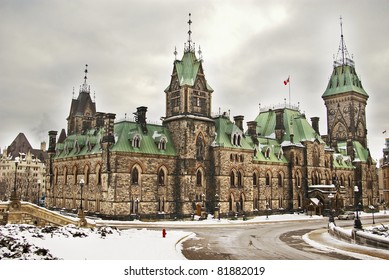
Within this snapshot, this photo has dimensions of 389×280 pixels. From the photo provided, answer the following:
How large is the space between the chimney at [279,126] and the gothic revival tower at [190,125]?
11.4m

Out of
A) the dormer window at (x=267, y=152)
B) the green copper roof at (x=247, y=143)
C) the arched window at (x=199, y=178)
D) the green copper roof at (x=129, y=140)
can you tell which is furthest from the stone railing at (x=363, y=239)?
the dormer window at (x=267, y=152)

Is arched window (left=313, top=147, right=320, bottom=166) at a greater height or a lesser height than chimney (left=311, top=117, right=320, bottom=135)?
lesser

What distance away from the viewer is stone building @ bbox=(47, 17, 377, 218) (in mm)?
32562

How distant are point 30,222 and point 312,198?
94.2ft

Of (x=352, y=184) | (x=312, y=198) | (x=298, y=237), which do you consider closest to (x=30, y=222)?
(x=298, y=237)

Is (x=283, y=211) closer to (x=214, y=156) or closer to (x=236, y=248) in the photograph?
(x=214, y=156)

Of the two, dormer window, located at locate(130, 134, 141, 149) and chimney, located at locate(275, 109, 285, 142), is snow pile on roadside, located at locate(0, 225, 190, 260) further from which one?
chimney, located at locate(275, 109, 285, 142)

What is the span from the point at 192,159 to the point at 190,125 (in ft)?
9.19

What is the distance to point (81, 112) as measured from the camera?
44.4 metres

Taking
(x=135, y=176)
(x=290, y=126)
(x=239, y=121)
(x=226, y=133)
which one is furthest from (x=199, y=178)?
(x=290, y=126)

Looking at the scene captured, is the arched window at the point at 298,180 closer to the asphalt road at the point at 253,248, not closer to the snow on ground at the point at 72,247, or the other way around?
the asphalt road at the point at 253,248

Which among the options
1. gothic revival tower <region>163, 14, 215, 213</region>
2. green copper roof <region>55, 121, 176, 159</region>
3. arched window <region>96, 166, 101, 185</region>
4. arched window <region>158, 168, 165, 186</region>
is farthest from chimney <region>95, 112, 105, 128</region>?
arched window <region>158, 168, 165, 186</region>

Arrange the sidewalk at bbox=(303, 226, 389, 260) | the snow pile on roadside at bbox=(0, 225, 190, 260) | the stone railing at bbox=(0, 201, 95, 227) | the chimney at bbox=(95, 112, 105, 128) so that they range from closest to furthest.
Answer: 1. the snow pile on roadside at bbox=(0, 225, 190, 260)
2. the sidewalk at bbox=(303, 226, 389, 260)
3. the stone railing at bbox=(0, 201, 95, 227)
4. the chimney at bbox=(95, 112, 105, 128)

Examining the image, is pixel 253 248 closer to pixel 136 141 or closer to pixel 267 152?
pixel 136 141
